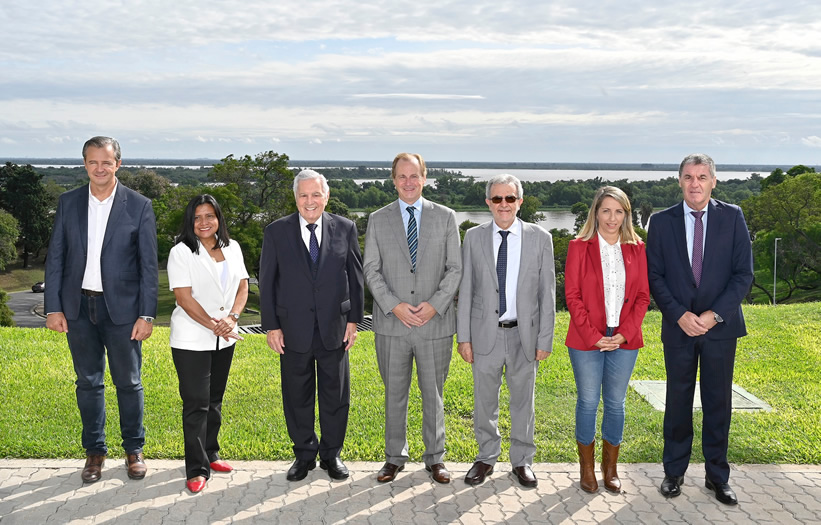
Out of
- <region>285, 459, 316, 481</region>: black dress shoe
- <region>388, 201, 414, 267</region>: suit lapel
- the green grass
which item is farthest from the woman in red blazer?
<region>285, 459, 316, 481</region>: black dress shoe

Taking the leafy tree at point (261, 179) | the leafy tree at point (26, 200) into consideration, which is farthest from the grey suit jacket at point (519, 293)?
the leafy tree at point (26, 200)

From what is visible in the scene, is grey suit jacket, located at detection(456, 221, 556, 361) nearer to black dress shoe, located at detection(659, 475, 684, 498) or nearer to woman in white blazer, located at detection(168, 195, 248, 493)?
black dress shoe, located at detection(659, 475, 684, 498)

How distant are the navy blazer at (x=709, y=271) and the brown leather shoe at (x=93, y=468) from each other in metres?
4.36

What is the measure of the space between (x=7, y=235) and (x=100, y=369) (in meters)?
53.0

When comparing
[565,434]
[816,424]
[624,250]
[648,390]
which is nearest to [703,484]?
[565,434]

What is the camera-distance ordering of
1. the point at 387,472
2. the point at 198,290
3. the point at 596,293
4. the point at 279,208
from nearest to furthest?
the point at 596,293
the point at 198,290
the point at 387,472
the point at 279,208

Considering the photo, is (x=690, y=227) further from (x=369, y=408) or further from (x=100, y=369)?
(x=100, y=369)

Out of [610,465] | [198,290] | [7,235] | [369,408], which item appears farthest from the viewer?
[7,235]

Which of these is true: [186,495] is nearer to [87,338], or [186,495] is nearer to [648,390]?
[87,338]

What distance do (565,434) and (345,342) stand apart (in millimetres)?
2482

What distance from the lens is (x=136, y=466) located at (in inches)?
207

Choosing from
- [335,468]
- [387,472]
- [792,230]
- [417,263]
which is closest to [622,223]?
[417,263]

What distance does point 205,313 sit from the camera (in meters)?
4.94

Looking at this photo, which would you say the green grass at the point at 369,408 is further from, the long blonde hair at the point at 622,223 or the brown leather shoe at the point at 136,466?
the long blonde hair at the point at 622,223
